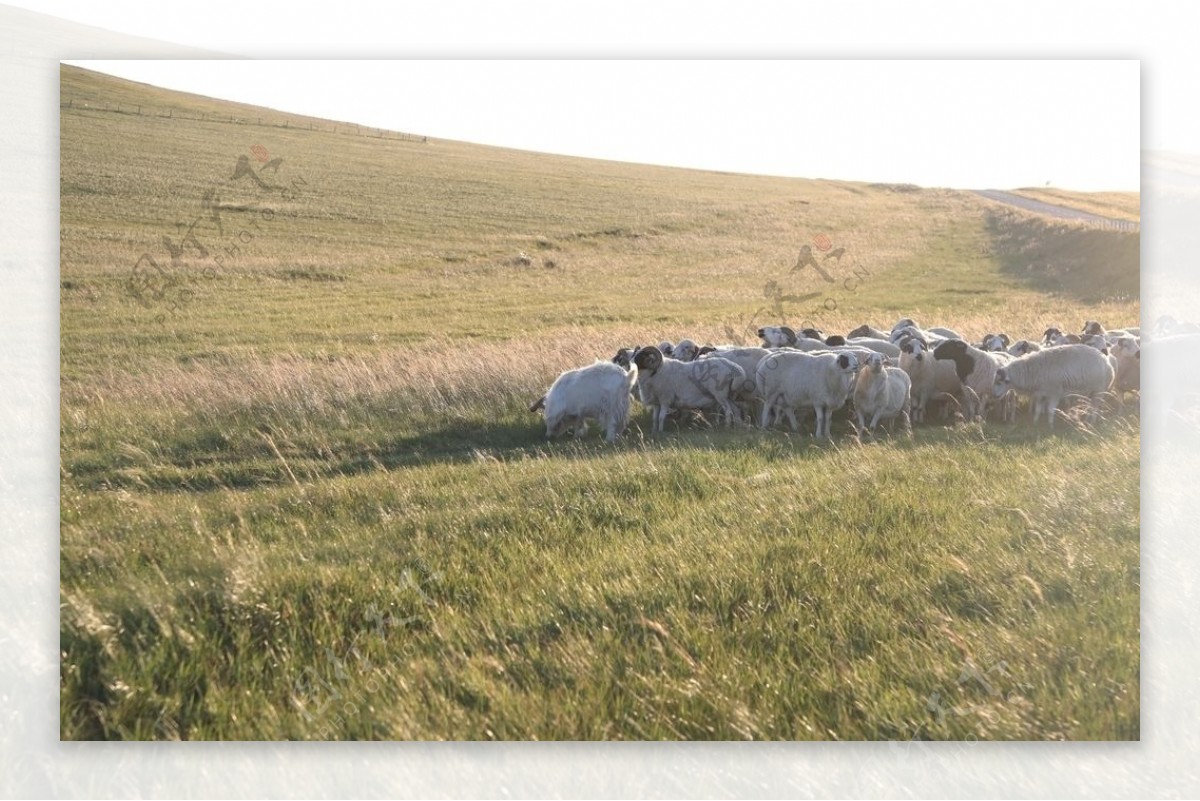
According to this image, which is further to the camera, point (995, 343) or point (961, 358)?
point (995, 343)

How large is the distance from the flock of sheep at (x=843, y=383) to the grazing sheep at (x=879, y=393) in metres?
0.01

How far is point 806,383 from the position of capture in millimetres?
13344

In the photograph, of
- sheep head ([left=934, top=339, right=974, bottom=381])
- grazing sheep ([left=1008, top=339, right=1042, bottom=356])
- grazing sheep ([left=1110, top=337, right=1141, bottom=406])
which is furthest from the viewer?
grazing sheep ([left=1008, top=339, right=1042, bottom=356])

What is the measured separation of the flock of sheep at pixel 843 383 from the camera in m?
12.7

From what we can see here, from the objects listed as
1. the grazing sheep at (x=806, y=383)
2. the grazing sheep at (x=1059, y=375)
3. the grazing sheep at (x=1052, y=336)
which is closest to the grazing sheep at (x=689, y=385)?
the grazing sheep at (x=806, y=383)

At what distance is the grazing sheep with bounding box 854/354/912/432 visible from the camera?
1293 cm

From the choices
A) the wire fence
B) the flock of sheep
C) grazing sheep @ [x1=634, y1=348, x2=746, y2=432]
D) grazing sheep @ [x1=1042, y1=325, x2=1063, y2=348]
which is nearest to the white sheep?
the flock of sheep

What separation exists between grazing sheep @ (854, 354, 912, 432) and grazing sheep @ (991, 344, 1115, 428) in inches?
67.2

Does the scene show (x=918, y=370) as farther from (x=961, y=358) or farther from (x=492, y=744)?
(x=492, y=744)

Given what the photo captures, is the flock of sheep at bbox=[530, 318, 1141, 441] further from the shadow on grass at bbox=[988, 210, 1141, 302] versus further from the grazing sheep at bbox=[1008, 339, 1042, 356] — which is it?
the shadow on grass at bbox=[988, 210, 1141, 302]

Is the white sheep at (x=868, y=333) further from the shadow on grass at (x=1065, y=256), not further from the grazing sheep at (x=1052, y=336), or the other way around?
the shadow on grass at (x=1065, y=256)

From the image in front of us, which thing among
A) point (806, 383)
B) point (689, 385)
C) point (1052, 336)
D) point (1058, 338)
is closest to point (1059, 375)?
point (1058, 338)

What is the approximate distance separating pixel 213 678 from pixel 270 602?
0.56 m

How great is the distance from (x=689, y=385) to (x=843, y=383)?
2.15m
